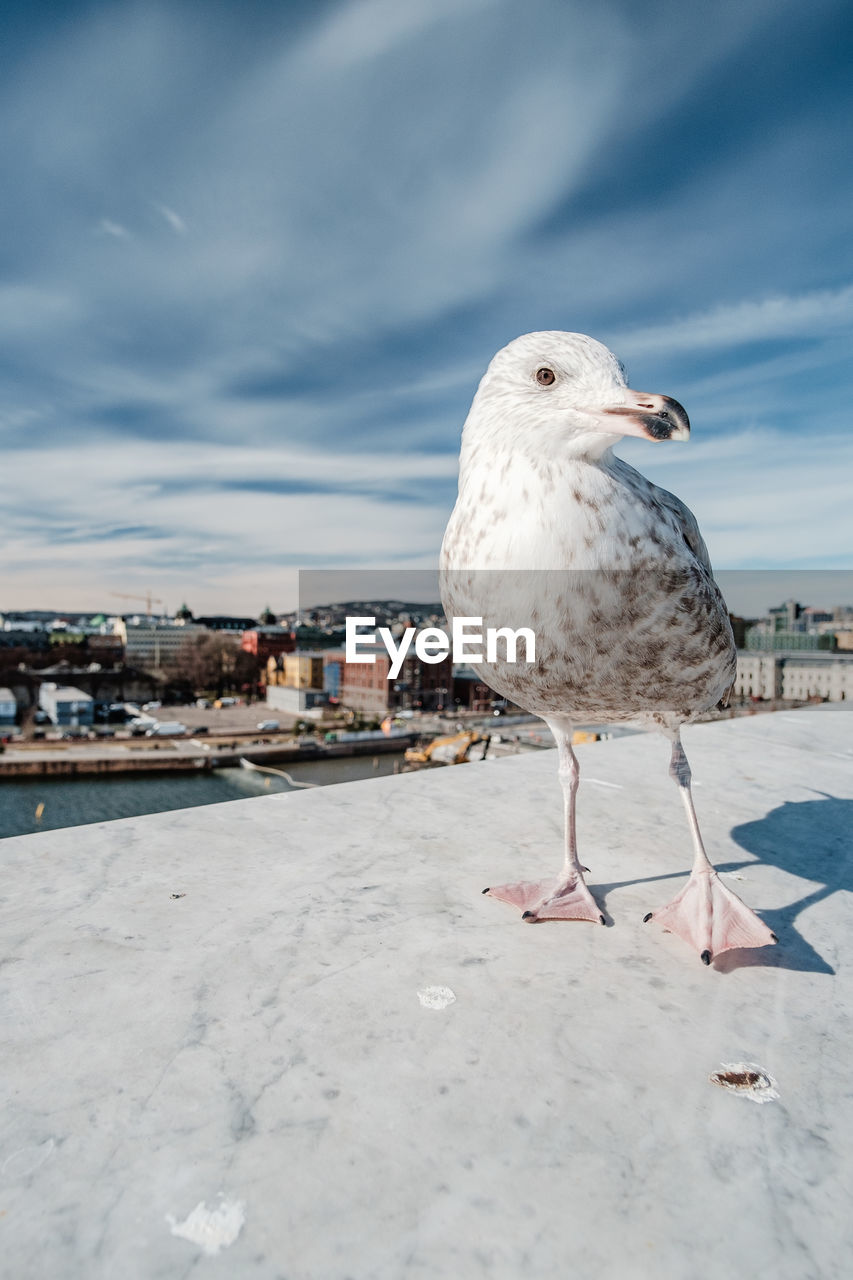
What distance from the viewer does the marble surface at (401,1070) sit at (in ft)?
3.27

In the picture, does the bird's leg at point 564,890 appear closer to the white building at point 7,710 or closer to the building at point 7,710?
the building at point 7,710

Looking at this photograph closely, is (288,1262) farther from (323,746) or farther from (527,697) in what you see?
(323,746)

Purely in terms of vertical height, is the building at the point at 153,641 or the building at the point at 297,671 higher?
the building at the point at 153,641

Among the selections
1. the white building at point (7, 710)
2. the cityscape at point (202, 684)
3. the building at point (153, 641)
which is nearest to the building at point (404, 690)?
the cityscape at point (202, 684)

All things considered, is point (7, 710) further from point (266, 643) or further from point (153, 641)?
point (153, 641)

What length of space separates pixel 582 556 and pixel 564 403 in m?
0.38

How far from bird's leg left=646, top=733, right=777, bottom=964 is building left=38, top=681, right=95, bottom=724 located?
65.3 meters

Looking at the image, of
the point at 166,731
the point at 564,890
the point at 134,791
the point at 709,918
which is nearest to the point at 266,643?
the point at 166,731

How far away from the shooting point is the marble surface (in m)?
1.00

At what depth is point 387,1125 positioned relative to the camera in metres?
1.20

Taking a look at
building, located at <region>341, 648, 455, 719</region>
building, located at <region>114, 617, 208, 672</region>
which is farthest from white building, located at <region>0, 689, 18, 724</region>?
building, located at <region>341, 648, 455, 719</region>

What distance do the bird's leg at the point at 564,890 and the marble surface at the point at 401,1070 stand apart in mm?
82

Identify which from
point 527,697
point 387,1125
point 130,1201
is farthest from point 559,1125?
point 527,697

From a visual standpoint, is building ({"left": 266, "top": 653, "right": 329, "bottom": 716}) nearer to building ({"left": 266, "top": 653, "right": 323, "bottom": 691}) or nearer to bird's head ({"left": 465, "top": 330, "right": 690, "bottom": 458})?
building ({"left": 266, "top": 653, "right": 323, "bottom": 691})
